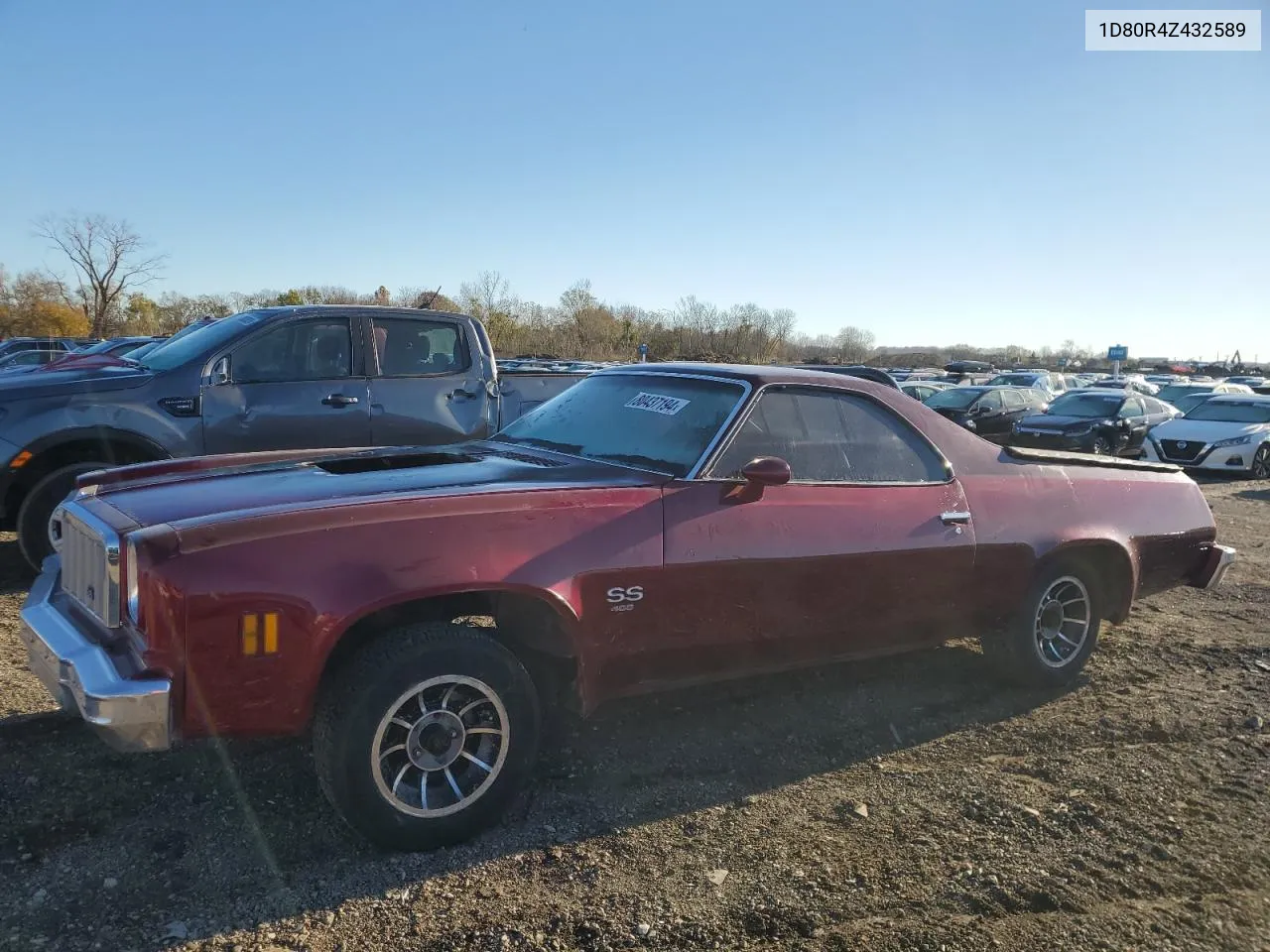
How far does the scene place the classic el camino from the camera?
282 centimetres

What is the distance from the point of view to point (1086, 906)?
2.96m

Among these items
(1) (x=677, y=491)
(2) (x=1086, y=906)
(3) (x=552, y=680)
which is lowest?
(2) (x=1086, y=906)

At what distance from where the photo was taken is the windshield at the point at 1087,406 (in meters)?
18.2

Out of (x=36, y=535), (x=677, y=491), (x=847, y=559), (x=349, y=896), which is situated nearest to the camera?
(x=349, y=896)

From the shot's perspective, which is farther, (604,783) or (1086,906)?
(604,783)

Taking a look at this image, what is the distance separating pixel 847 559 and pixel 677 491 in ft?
2.87

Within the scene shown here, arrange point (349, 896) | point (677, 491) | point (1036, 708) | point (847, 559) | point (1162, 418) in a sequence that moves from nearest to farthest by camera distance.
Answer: point (349, 896), point (677, 491), point (847, 559), point (1036, 708), point (1162, 418)

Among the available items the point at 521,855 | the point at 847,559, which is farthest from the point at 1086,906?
the point at 521,855

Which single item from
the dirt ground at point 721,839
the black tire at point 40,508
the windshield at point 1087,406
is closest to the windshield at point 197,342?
the black tire at point 40,508

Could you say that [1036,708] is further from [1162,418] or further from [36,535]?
[1162,418]

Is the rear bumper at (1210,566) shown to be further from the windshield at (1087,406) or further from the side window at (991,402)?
the side window at (991,402)

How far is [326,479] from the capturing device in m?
3.50

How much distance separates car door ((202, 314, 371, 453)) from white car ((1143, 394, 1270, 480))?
14312mm

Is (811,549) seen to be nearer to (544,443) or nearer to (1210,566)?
(544,443)
